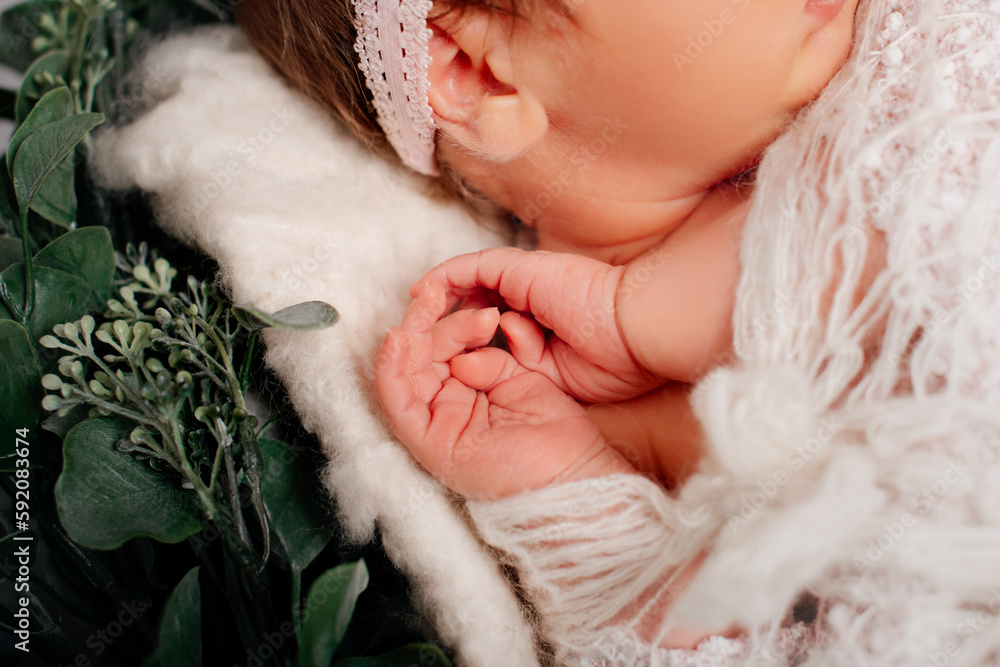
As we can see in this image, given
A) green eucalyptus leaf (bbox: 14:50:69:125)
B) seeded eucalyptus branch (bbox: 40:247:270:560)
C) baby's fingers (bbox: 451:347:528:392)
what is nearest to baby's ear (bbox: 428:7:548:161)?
baby's fingers (bbox: 451:347:528:392)

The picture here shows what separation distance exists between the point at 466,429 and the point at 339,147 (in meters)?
0.45

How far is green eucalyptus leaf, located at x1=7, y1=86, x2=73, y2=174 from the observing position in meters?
0.65

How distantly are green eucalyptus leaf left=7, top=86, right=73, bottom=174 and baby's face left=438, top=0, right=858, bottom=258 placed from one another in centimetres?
49

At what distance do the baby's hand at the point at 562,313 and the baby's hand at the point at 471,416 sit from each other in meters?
0.04

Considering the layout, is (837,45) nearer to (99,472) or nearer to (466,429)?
(466,429)

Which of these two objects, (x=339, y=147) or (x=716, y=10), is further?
(x=339, y=147)

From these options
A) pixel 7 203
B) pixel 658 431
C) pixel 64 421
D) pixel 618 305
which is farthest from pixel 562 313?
pixel 7 203

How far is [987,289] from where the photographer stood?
51cm

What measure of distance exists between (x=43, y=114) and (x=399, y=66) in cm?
37

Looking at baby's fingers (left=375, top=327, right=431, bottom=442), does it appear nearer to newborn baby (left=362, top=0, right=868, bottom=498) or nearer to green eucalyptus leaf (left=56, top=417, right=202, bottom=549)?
newborn baby (left=362, top=0, right=868, bottom=498)

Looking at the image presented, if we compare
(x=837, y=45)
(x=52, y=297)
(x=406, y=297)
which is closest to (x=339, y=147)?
(x=406, y=297)

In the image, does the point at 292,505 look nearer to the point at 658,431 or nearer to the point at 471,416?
the point at 471,416

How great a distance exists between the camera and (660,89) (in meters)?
0.65

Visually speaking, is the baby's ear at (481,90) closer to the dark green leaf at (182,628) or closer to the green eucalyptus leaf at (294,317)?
the green eucalyptus leaf at (294,317)
